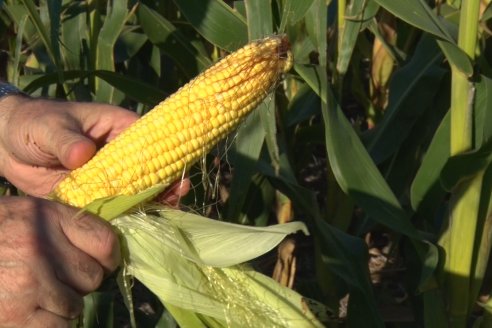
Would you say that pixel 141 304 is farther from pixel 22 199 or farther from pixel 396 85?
pixel 22 199

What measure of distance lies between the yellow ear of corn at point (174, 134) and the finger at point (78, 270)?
0.45 ft

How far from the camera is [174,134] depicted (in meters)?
1.59

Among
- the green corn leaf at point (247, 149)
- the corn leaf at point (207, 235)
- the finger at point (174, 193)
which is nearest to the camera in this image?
the corn leaf at point (207, 235)

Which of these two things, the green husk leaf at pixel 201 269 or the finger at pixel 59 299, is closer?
the finger at pixel 59 299

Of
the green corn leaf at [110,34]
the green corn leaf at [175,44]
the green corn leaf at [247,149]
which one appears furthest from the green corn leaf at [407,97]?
the green corn leaf at [110,34]

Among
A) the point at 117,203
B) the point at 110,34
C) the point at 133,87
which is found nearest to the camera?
the point at 117,203

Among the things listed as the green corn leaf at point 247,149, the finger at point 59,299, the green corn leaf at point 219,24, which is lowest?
the green corn leaf at point 247,149

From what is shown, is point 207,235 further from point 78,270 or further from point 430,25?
point 430,25

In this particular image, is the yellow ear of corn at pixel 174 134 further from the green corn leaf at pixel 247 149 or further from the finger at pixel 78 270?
the green corn leaf at pixel 247 149

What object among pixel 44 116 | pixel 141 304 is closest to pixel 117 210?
pixel 44 116

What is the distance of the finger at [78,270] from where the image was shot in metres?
1.44

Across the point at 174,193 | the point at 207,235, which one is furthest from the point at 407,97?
the point at 207,235

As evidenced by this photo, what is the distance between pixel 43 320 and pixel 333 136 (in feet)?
2.66

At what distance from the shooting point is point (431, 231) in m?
2.43
